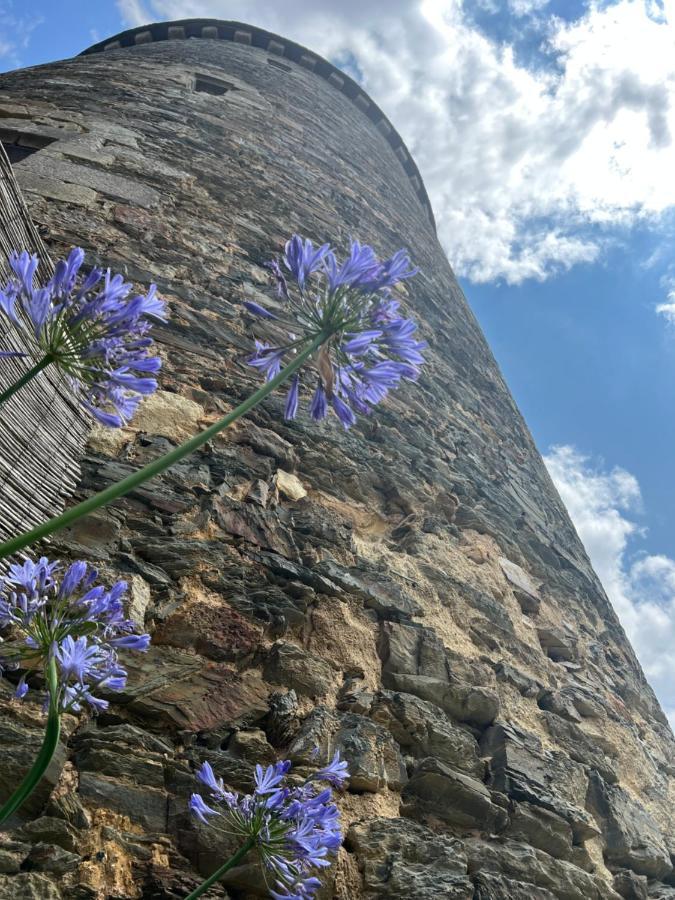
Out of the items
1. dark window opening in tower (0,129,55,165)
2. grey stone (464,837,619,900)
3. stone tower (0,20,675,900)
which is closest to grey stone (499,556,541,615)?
stone tower (0,20,675,900)

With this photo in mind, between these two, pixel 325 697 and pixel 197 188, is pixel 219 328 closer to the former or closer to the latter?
pixel 197 188

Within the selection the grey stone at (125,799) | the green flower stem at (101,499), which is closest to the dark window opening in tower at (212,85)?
the grey stone at (125,799)

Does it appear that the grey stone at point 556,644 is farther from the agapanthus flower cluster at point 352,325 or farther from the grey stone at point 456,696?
the agapanthus flower cluster at point 352,325

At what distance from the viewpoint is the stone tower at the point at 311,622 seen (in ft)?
4.94

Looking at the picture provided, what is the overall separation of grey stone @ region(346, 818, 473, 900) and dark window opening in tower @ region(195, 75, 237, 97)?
18.6ft

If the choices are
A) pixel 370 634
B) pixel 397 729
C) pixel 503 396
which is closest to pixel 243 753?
pixel 397 729

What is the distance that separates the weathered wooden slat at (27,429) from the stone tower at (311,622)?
14 centimetres

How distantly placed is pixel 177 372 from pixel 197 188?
1719mm

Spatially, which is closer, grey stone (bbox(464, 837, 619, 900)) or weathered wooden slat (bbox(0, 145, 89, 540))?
weathered wooden slat (bbox(0, 145, 89, 540))

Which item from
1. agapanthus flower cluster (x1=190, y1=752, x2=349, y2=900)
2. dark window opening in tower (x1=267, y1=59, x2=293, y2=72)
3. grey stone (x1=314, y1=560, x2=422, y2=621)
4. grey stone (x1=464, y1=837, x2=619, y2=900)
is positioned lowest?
agapanthus flower cluster (x1=190, y1=752, x2=349, y2=900)

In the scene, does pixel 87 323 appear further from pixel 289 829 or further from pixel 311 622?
pixel 311 622

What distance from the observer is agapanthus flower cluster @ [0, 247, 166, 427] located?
0.81 m

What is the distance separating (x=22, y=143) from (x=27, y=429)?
9.57 feet

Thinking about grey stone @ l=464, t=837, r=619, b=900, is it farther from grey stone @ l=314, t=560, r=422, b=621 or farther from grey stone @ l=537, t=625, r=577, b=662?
grey stone @ l=537, t=625, r=577, b=662
